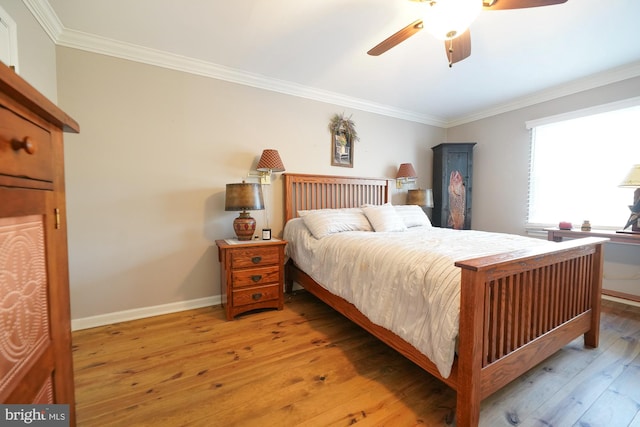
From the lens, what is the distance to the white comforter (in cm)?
117

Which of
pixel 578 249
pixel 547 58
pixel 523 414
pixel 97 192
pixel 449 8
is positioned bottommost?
pixel 523 414

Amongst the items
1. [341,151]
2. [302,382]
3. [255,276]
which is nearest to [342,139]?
[341,151]

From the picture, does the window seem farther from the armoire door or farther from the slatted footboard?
the armoire door

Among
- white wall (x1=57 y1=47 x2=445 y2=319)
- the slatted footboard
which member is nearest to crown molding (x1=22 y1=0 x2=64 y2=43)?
white wall (x1=57 y1=47 x2=445 y2=319)

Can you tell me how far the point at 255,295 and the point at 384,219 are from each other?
1.46 meters

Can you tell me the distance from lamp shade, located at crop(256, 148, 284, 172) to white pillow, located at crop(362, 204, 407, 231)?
3.48ft

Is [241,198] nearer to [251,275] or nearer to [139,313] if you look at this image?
[251,275]

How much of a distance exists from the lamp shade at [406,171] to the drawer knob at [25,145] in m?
3.52

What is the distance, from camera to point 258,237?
8.92ft

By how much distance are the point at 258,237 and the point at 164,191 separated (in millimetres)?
978

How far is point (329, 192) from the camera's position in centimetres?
317

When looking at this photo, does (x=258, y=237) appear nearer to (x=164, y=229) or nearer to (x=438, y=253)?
(x=164, y=229)

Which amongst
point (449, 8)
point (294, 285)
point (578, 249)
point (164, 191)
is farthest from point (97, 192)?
point (578, 249)

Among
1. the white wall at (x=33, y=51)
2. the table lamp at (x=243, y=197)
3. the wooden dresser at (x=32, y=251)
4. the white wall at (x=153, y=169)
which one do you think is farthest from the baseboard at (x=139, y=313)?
the white wall at (x=33, y=51)
